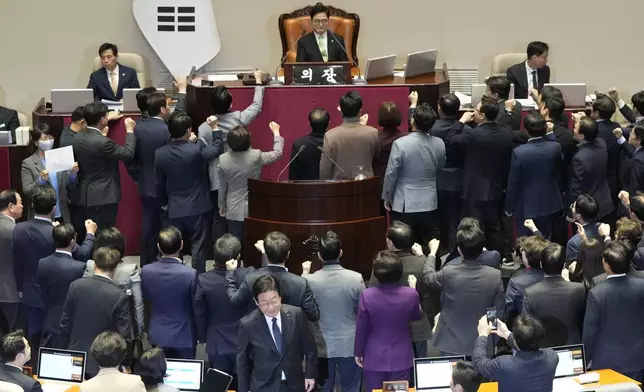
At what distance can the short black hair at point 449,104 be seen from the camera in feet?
29.6

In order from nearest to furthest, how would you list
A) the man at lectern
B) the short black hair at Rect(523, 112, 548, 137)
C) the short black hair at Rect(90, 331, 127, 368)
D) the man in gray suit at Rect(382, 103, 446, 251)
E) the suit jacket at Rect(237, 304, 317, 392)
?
the short black hair at Rect(90, 331, 127, 368) < the suit jacket at Rect(237, 304, 317, 392) < the man in gray suit at Rect(382, 103, 446, 251) < the short black hair at Rect(523, 112, 548, 137) < the man at lectern

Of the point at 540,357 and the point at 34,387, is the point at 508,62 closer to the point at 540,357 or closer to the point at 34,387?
the point at 540,357

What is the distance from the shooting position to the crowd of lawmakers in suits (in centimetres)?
671

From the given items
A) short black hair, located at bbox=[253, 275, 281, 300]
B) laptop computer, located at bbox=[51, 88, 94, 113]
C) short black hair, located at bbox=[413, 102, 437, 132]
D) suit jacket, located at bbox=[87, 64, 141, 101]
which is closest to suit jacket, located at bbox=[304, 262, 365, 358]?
short black hair, located at bbox=[253, 275, 281, 300]

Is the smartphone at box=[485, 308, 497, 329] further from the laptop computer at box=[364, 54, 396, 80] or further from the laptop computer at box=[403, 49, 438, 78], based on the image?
the laptop computer at box=[403, 49, 438, 78]

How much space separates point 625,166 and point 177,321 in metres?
4.02

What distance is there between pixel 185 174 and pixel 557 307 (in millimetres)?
3138

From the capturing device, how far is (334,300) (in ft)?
23.5

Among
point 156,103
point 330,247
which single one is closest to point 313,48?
point 156,103

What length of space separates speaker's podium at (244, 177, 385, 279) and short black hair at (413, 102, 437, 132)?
22.7 inches

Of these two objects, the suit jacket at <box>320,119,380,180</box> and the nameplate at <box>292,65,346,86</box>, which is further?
the nameplate at <box>292,65,346,86</box>

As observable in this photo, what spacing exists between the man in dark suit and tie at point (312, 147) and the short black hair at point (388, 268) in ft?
7.11

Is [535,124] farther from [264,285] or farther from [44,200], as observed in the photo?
[44,200]

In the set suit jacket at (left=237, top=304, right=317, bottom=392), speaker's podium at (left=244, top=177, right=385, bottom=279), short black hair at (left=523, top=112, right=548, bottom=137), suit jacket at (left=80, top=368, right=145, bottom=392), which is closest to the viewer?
suit jacket at (left=80, top=368, right=145, bottom=392)
